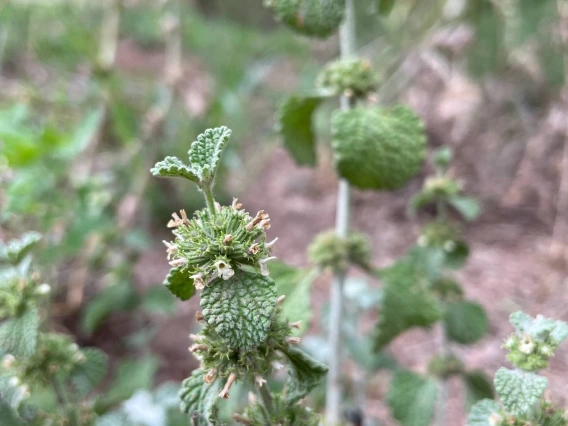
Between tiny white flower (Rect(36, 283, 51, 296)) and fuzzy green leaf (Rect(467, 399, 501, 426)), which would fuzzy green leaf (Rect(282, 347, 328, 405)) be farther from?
tiny white flower (Rect(36, 283, 51, 296))

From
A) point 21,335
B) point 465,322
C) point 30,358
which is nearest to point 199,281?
point 21,335

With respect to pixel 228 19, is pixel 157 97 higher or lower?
lower

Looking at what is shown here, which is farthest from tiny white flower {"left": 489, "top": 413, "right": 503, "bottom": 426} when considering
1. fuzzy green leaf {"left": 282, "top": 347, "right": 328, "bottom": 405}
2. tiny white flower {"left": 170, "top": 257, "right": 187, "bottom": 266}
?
tiny white flower {"left": 170, "top": 257, "right": 187, "bottom": 266}

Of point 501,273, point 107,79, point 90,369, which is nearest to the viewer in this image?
point 90,369

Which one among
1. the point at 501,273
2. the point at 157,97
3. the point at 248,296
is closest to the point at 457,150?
the point at 501,273

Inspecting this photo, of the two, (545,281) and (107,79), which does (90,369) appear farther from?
(545,281)

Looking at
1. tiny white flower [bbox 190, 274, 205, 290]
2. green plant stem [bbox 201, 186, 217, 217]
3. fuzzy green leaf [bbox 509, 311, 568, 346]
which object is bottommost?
tiny white flower [bbox 190, 274, 205, 290]

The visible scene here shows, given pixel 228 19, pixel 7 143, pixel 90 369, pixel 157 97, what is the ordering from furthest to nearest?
pixel 228 19
pixel 157 97
pixel 7 143
pixel 90 369
